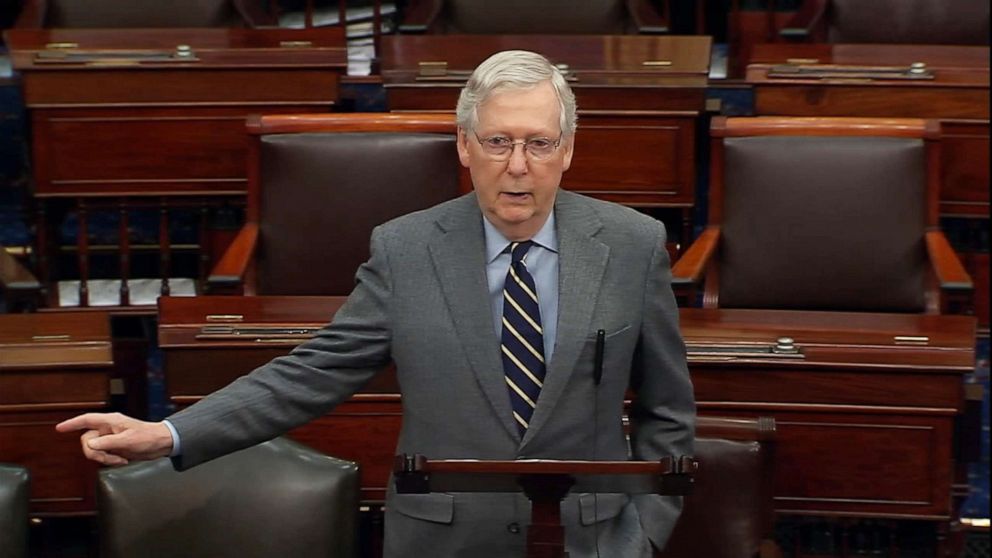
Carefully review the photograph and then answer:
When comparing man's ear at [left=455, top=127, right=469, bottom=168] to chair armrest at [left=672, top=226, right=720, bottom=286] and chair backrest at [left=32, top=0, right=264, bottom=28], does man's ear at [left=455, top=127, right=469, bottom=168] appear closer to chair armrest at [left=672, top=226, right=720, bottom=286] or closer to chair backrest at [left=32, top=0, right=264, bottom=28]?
chair armrest at [left=672, top=226, right=720, bottom=286]

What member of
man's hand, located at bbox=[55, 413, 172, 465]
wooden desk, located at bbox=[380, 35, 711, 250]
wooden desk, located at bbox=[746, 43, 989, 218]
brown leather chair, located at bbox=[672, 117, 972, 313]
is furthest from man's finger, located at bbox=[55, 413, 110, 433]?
wooden desk, located at bbox=[746, 43, 989, 218]

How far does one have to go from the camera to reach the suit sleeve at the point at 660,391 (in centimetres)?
95

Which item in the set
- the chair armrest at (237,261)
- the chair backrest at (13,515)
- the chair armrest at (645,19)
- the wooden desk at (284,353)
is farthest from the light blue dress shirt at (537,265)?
the chair armrest at (645,19)

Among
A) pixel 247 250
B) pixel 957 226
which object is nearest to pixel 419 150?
pixel 247 250

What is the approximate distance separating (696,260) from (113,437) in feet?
2.45

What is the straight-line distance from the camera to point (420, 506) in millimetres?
954

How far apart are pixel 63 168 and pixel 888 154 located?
793mm

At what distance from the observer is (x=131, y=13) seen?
6.60 feet

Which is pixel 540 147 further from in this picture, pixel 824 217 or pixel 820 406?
pixel 824 217

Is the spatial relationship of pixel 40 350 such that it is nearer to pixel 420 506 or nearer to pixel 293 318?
pixel 293 318

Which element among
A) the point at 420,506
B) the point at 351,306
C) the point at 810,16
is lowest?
the point at 420,506

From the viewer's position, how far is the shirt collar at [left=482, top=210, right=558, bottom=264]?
3.13ft

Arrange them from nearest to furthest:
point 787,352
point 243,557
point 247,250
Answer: point 243,557 → point 787,352 → point 247,250

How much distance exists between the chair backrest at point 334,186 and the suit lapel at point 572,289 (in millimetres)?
612
